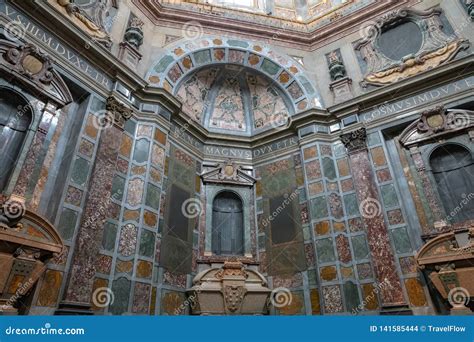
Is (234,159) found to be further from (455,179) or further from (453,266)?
(453,266)

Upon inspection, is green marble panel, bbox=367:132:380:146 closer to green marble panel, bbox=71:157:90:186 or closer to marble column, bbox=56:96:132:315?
marble column, bbox=56:96:132:315

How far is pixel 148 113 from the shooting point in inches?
370

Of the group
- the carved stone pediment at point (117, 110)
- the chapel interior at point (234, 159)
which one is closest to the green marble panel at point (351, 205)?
the chapel interior at point (234, 159)

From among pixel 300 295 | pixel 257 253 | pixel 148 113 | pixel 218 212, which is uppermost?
pixel 148 113

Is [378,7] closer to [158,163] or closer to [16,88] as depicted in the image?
[158,163]

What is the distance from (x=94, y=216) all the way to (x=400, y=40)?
1098cm

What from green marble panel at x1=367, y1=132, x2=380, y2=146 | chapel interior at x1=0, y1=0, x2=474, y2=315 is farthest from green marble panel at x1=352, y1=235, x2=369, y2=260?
green marble panel at x1=367, y1=132, x2=380, y2=146

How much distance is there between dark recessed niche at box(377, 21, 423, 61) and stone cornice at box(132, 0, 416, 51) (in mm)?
907

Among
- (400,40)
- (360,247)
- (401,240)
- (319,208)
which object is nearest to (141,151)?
(319,208)

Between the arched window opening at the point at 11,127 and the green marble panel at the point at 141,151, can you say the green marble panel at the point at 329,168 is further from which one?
the arched window opening at the point at 11,127

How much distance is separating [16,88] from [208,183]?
5.93m

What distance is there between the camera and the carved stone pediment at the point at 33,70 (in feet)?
21.7

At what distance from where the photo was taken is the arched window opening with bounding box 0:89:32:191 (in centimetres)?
645

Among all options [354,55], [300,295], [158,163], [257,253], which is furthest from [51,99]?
[354,55]
